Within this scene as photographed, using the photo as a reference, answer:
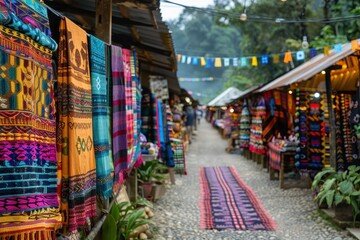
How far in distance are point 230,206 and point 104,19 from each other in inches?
202

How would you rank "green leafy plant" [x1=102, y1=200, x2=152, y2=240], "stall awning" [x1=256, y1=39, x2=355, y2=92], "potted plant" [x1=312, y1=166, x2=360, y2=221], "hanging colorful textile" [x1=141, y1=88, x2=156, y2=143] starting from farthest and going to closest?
"hanging colorful textile" [x1=141, y1=88, x2=156, y2=143], "stall awning" [x1=256, y1=39, x2=355, y2=92], "potted plant" [x1=312, y1=166, x2=360, y2=221], "green leafy plant" [x1=102, y1=200, x2=152, y2=240]

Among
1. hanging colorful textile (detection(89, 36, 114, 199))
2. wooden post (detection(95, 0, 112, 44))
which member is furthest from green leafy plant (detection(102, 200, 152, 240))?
wooden post (detection(95, 0, 112, 44))

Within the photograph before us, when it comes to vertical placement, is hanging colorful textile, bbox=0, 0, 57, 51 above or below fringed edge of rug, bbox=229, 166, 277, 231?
above

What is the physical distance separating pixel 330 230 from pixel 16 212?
5704mm

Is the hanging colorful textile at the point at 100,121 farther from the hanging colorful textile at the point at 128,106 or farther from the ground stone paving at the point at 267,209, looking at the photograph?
the ground stone paving at the point at 267,209

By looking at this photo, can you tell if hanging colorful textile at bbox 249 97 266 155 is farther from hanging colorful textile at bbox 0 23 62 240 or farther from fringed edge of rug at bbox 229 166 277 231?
hanging colorful textile at bbox 0 23 62 240

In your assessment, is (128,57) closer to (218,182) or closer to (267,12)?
(218,182)

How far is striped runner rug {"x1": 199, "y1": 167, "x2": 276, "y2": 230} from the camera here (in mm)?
7266

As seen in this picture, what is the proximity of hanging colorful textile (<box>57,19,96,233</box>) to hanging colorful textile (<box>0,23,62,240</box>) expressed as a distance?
0.35 meters

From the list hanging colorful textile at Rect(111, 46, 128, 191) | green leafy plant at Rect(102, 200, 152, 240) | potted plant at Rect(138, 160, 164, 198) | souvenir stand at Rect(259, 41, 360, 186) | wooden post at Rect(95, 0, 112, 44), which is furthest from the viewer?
potted plant at Rect(138, 160, 164, 198)

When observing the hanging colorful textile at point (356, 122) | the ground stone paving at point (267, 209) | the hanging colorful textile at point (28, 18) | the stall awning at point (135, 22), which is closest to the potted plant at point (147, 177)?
the ground stone paving at point (267, 209)

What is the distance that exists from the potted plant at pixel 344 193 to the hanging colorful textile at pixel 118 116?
3643 mm

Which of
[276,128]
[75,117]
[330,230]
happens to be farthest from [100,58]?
[276,128]

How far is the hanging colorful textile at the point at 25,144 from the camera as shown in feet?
6.54
